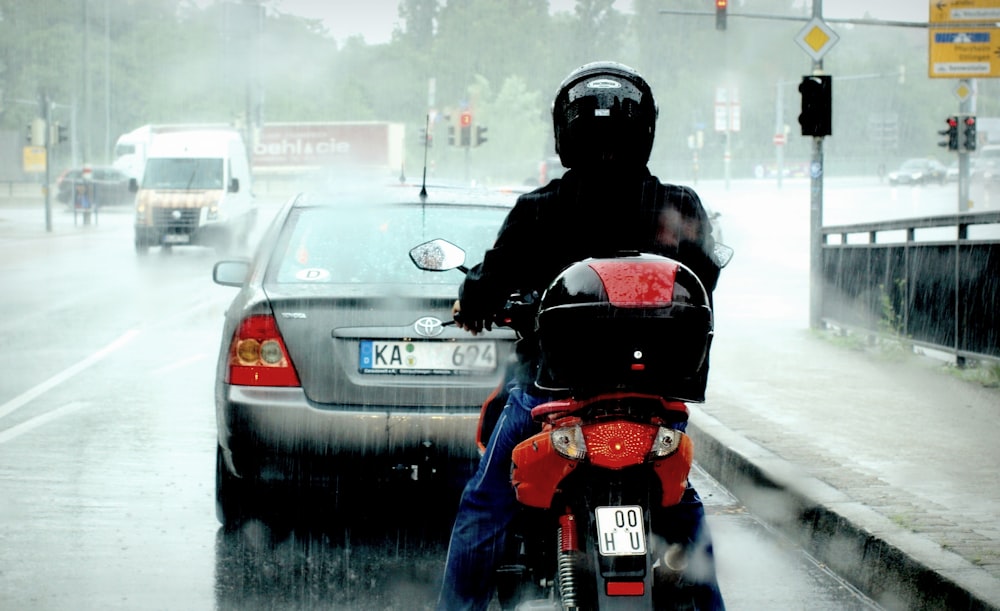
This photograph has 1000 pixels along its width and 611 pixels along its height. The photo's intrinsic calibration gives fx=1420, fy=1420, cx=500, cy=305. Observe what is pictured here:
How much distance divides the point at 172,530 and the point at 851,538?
2847 mm

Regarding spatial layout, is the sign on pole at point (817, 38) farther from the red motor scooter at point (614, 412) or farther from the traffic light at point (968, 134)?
the traffic light at point (968, 134)

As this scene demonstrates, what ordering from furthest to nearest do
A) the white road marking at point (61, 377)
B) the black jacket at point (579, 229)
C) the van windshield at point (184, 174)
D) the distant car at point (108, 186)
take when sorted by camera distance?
the distant car at point (108, 186), the van windshield at point (184, 174), the white road marking at point (61, 377), the black jacket at point (579, 229)

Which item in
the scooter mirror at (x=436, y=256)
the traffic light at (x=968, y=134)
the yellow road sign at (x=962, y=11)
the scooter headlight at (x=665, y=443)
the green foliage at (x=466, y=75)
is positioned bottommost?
the scooter headlight at (x=665, y=443)

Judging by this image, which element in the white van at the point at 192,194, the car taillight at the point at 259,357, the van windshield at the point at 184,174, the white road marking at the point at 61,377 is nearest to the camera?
the car taillight at the point at 259,357

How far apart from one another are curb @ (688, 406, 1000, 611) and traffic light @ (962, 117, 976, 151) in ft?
78.3

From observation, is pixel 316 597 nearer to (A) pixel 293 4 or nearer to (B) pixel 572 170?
(B) pixel 572 170

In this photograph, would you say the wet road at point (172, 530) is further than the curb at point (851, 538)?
Yes

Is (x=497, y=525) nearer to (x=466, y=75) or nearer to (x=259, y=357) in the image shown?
(x=259, y=357)

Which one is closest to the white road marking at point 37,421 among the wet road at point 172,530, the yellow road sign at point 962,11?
the wet road at point 172,530

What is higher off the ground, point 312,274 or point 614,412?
point 312,274

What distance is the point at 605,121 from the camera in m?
3.36

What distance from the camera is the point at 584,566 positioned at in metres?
3.00

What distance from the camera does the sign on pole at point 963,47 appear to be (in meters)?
23.1

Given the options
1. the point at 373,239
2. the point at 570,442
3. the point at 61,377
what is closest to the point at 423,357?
the point at 373,239
